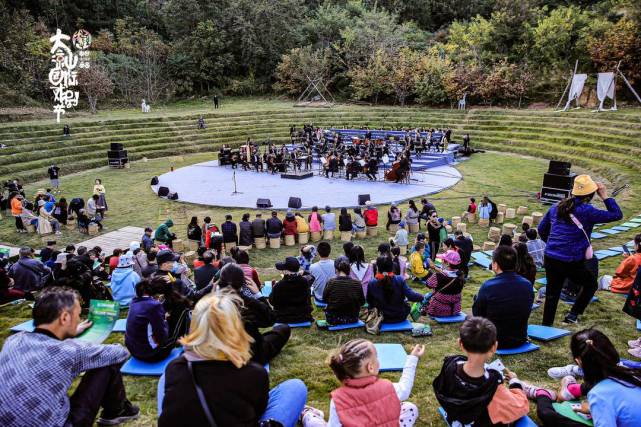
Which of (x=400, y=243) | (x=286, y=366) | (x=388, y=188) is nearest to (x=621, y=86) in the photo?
(x=388, y=188)

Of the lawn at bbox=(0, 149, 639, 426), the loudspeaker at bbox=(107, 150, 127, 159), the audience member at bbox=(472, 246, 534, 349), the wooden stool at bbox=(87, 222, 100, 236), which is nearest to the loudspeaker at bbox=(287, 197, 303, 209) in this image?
the lawn at bbox=(0, 149, 639, 426)

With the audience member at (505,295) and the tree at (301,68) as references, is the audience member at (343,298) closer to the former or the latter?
the audience member at (505,295)

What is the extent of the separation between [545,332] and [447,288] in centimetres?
128

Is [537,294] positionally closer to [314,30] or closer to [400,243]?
[400,243]

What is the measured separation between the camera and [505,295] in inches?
178

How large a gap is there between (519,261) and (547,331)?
37.6 inches

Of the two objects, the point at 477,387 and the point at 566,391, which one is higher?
the point at 477,387

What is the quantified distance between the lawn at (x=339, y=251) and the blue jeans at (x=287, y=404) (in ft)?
1.63

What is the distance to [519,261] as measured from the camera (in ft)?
19.1

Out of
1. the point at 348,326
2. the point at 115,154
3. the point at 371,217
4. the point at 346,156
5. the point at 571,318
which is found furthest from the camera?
the point at 115,154

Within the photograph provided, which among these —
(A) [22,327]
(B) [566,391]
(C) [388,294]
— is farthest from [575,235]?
(A) [22,327]

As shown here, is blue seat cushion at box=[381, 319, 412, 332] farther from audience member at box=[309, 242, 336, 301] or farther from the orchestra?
the orchestra

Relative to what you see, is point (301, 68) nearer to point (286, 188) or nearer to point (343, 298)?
point (286, 188)

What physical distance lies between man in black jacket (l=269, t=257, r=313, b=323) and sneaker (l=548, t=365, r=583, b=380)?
2.99 m
